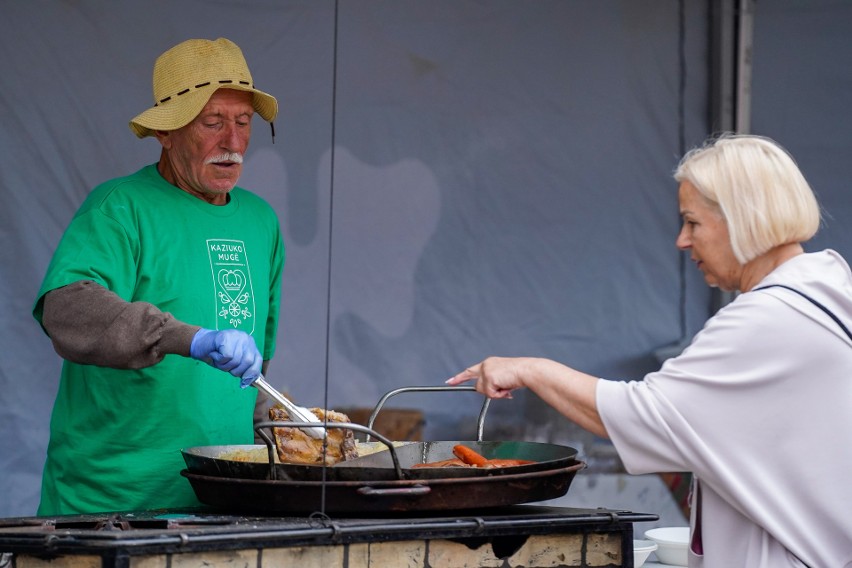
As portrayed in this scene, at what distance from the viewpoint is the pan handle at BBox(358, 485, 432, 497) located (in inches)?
103

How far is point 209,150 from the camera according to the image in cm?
332

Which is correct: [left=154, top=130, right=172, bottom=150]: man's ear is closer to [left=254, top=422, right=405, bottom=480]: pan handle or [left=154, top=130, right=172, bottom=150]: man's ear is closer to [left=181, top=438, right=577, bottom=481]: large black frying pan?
[left=181, top=438, right=577, bottom=481]: large black frying pan

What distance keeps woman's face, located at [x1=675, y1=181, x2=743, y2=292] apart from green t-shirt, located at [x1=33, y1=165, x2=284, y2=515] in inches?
50.5

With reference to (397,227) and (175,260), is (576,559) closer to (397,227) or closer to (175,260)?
(175,260)

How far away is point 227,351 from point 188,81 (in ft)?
3.14

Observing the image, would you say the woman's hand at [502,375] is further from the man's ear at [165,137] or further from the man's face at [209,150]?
the man's ear at [165,137]

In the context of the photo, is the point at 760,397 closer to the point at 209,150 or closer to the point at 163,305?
the point at 163,305

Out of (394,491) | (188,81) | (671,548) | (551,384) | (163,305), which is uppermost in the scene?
(188,81)

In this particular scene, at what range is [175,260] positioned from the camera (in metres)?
A: 3.19

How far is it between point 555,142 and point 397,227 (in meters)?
0.81

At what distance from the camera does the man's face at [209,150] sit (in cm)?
332

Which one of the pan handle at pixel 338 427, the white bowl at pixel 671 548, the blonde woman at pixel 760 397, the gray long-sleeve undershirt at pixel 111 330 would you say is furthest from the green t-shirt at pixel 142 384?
the white bowl at pixel 671 548

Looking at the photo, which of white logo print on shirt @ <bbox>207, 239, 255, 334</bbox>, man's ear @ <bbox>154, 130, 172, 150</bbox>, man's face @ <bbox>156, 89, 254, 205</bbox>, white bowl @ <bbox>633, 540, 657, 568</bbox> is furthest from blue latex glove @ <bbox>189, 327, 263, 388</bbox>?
white bowl @ <bbox>633, 540, 657, 568</bbox>

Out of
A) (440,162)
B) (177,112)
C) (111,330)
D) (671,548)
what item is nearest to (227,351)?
(111,330)
